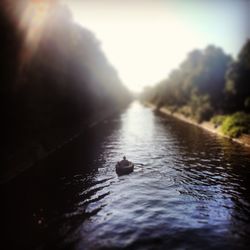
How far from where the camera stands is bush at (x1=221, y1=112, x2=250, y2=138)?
165 feet

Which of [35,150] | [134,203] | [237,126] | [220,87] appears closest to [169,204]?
[134,203]

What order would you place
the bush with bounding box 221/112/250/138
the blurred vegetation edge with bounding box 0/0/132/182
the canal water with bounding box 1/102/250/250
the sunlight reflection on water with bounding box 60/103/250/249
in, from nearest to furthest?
the sunlight reflection on water with bounding box 60/103/250/249
the canal water with bounding box 1/102/250/250
the blurred vegetation edge with bounding box 0/0/132/182
the bush with bounding box 221/112/250/138

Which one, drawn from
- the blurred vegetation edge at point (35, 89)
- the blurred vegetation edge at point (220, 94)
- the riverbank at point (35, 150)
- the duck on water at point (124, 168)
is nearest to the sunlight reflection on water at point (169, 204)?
the duck on water at point (124, 168)

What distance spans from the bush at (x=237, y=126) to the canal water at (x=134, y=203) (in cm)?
863

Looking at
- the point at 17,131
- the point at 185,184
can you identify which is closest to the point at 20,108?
the point at 17,131

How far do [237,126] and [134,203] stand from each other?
3472 cm

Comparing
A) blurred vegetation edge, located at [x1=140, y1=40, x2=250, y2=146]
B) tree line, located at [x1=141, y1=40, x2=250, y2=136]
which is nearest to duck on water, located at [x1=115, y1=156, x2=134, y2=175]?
blurred vegetation edge, located at [x1=140, y1=40, x2=250, y2=146]

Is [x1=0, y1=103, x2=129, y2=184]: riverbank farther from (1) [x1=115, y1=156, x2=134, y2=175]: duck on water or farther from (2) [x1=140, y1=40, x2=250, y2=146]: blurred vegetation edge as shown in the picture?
(2) [x1=140, y1=40, x2=250, y2=146]: blurred vegetation edge

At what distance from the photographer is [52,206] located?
23.9 meters

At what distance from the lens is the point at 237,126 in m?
52.3

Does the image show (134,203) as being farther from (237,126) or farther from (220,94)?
(220,94)

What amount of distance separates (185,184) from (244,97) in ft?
151

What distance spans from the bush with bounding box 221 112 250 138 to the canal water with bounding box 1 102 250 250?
28.3 ft

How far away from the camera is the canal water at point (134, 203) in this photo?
1811cm
